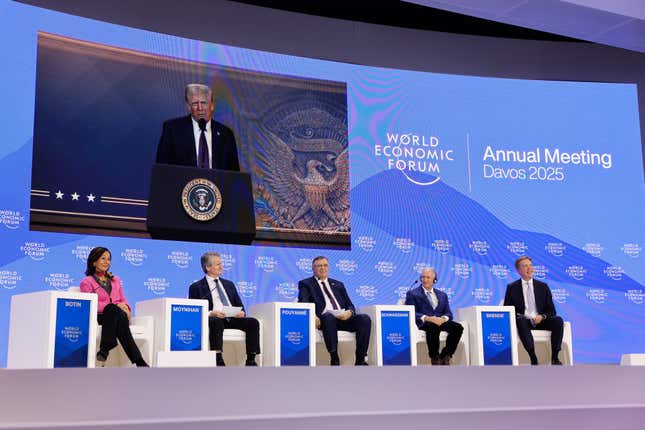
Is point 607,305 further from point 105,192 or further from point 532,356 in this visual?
Result: point 105,192

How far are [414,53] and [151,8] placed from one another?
2.57m

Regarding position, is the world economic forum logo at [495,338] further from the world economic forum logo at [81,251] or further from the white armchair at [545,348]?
the world economic forum logo at [81,251]

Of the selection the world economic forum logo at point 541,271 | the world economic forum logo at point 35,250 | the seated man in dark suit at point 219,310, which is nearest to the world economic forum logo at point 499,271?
the world economic forum logo at point 541,271

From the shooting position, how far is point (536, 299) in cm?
630

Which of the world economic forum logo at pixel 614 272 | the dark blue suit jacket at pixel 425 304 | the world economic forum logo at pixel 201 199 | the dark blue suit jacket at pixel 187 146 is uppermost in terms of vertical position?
the dark blue suit jacket at pixel 187 146

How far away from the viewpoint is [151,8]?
7.22 meters

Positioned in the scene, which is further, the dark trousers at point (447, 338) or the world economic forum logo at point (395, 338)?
the dark trousers at point (447, 338)

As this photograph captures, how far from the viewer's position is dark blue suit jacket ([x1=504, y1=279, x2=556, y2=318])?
6.18m

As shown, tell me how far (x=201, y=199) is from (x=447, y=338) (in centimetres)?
217

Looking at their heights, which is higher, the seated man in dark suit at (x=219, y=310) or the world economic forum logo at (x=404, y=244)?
the world economic forum logo at (x=404, y=244)

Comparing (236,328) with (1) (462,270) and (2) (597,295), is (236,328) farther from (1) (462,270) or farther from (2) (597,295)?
(2) (597,295)

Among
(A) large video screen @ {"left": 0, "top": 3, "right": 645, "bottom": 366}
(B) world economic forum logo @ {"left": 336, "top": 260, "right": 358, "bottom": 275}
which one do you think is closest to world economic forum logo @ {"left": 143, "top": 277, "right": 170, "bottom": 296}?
(A) large video screen @ {"left": 0, "top": 3, "right": 645, "bottom": 366}

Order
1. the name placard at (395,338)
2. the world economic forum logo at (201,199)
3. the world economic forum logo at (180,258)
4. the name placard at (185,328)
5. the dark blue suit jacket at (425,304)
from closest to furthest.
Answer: the name placard at (185,328) → the name placard at (395,338) → the dark blue suit jacket at (425,304) → the world economic forum logo at (201,199) → the world economic forum logo at (180,258)

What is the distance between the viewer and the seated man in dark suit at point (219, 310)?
5.21m
